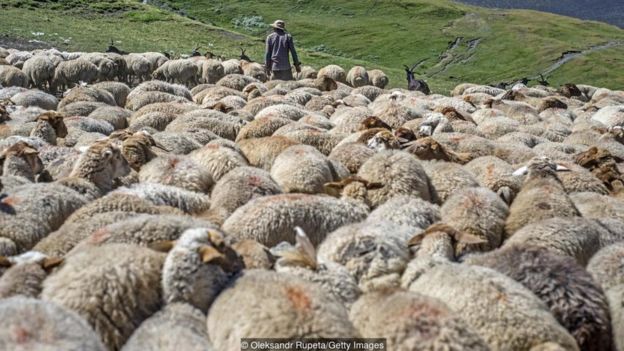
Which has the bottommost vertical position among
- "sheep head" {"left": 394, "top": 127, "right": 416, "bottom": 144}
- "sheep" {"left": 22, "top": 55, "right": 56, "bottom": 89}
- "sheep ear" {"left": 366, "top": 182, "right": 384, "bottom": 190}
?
"sheep" {"left": 22, "top": 55, "right": 56, "bottom": 89}

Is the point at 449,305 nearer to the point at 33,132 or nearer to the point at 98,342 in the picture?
the point at 98,342

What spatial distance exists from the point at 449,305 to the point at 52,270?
2897 mm

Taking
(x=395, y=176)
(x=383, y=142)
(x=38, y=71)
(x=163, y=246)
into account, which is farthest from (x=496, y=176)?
(x=38, y=71)

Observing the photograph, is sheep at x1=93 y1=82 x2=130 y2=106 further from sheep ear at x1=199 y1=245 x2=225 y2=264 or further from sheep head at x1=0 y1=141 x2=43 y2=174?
sheep ear at x1=199 y1=245 x2=225 y2=264

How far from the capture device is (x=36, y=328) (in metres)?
3.70

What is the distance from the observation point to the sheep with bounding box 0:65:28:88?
1694cm

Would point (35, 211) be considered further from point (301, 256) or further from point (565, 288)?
point (565, 288)

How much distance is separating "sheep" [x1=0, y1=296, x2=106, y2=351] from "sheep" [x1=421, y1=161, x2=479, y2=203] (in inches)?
204

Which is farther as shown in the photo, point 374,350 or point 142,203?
point 142,203

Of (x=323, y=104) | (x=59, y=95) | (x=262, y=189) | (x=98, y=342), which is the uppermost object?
(x=98, y=342)

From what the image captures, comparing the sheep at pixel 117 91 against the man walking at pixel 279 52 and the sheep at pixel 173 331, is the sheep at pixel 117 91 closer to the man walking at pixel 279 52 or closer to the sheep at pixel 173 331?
the man walking at pixel 279 52

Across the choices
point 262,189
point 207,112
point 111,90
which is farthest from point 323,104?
point 262,189

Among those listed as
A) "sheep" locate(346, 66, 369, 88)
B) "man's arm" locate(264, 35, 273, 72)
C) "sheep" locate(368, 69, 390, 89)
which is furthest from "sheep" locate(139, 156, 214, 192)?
"sheep" locate(368, 69, 390, 89)

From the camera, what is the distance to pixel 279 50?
1950 centimetres
